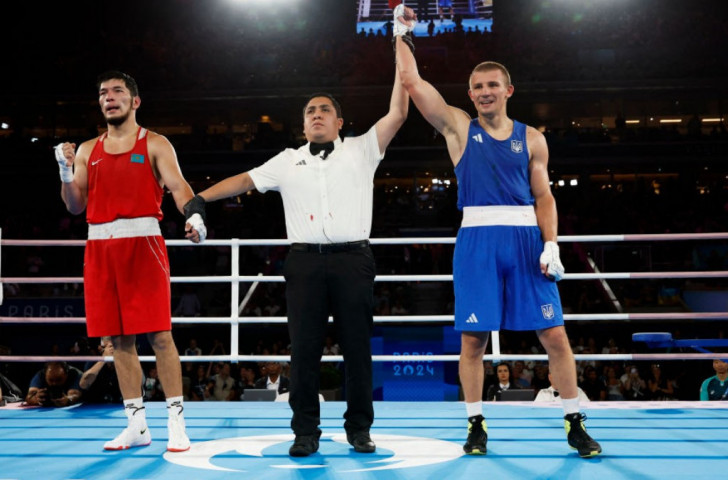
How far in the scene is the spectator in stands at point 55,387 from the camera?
409 centimetres

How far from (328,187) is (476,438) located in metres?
1.17

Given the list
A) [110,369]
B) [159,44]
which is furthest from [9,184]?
[110,369]

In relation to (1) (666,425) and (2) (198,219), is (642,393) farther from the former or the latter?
(2) (198,219)

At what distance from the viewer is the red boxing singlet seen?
9.70ft

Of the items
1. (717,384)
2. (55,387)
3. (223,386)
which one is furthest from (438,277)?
(223,386)

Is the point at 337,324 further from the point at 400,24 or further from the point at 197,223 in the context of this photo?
the point at 400,24

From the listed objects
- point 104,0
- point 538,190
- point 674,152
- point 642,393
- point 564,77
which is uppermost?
point 104,0

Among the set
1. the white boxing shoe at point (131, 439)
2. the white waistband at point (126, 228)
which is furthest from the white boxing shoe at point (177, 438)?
the white waistband at point (126, 228)

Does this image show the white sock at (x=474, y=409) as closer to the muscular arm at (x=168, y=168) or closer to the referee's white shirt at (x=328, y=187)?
the referee's white shirt at (x=328, y=187)

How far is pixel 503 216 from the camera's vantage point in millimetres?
2809

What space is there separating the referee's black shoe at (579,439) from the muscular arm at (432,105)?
1.14m

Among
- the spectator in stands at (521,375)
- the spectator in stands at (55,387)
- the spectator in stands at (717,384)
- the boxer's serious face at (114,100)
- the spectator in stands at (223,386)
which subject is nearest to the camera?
the boxer's serious face at (114,100)

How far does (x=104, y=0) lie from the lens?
69.4ft

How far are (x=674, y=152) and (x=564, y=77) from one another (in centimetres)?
351
